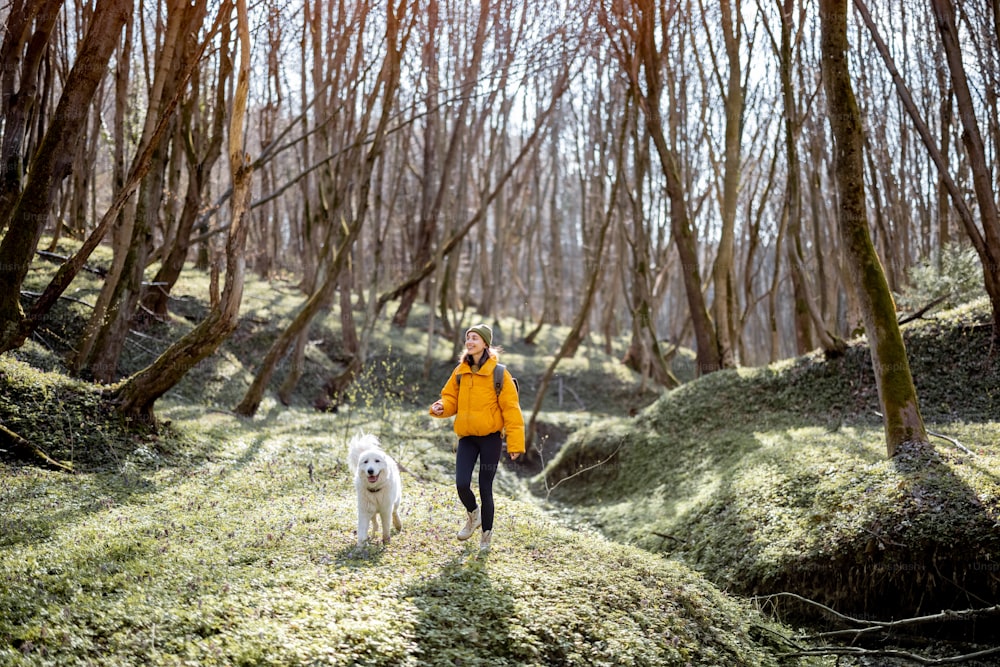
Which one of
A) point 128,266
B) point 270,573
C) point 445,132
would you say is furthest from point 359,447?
point 445,132

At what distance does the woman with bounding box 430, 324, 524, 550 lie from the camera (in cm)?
645

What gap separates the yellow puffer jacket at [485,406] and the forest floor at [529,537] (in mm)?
1131

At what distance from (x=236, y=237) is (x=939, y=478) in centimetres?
818

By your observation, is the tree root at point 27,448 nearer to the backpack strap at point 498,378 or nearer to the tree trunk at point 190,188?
the backpack strap at point 498,378

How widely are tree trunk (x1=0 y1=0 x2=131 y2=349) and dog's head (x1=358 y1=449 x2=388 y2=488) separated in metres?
4.02

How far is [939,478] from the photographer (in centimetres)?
Answer: 676

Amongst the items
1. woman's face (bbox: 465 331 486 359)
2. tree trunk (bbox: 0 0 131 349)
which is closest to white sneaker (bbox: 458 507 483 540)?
woman's face (bbox: 465 331 486 359)

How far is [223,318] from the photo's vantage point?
9023mm

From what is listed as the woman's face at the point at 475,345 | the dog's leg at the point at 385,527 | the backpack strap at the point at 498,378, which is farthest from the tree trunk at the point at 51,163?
→ the backpack strap at the point at 498,378

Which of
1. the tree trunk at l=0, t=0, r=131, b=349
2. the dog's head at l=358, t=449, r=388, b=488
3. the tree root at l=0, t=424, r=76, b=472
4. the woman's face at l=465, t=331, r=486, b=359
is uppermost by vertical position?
the tree trunk at l=0, t=0, r=131, b=349

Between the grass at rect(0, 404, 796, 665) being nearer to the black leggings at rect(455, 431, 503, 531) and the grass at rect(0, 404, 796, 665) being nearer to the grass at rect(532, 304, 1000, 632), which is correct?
the black leggings at rect(455, 431, 503, 531)

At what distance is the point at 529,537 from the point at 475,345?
7.33 ft

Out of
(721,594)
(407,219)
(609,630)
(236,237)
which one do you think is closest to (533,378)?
(407,219)

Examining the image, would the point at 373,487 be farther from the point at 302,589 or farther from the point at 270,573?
the point at 302,589
